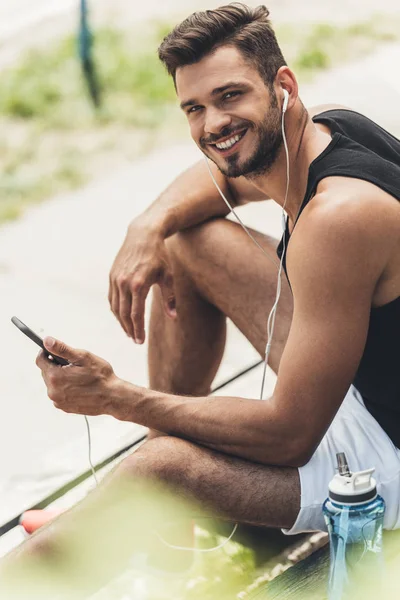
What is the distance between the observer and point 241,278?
2605 millimetres

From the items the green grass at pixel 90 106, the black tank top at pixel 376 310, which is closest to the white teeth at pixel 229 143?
the black tank top at pixel 376 310

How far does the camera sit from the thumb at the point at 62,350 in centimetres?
210

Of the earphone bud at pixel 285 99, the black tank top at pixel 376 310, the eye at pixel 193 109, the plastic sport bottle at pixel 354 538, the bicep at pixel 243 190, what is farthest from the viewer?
the bicep at pixel 243 190

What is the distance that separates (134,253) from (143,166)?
3.28 m

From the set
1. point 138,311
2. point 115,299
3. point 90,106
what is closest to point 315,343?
point 138,311

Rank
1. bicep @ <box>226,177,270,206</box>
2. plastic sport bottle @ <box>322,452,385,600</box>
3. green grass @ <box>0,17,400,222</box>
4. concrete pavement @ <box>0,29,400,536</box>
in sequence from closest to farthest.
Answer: plastic sport bottle @ <box>322,452,385,600</box> → bicep @ <box>226,177,270,206</box> → concrete pavement @ <box>0,29,400,536</box> → green grass @ <box>0,17,400,222</box>

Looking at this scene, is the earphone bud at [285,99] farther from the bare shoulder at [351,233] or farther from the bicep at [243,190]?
the bicep at [243,190]

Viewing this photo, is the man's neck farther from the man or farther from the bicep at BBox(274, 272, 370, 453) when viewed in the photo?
the bicep at BBox(274, 272, 370, 453)

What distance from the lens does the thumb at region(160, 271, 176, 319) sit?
2.66m

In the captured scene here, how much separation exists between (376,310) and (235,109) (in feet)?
1.96

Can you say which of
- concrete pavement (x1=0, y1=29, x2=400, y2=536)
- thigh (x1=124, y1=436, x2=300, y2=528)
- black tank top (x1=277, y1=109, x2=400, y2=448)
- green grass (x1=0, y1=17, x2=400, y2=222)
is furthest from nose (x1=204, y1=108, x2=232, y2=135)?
green grass (x1=0, y1=17, x2=400, y2=222)

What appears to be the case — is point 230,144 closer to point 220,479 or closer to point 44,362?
point 44,362

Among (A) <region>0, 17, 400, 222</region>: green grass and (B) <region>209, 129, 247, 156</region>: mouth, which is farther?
(A) <region>0, 17, 400, 222</region>: green grass

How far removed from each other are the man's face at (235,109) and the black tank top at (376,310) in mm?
160
